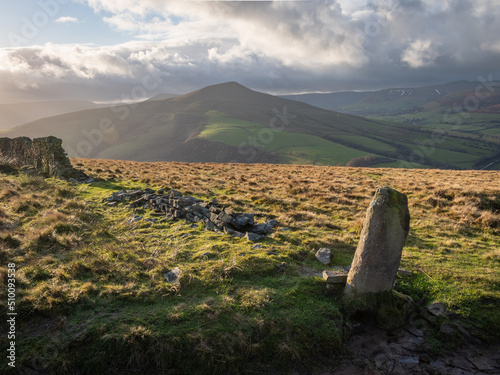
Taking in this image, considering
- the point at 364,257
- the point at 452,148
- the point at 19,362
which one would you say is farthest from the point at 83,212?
the point at 452,148

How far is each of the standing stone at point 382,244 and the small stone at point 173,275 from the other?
525 cm

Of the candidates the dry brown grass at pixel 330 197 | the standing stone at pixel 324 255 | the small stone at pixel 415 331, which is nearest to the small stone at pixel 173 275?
the standing stone at pixel 324 255

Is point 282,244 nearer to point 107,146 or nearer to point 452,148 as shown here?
point 452,148

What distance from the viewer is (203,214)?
44.1 ft

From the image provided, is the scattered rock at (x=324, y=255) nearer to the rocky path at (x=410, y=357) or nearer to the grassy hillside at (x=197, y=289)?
the grassy hillside at (x=197, y=289)

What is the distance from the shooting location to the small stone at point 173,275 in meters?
8.05

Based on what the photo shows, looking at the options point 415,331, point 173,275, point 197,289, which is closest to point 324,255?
point 415,331

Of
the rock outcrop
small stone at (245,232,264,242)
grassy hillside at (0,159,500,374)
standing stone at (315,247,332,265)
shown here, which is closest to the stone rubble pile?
small stone at (245,232,264,242)

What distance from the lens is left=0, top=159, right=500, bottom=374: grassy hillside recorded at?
585cm

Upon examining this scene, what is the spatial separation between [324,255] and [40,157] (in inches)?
1056

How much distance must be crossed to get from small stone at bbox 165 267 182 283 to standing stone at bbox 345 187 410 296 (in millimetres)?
5247

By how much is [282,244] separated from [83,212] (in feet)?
32.3

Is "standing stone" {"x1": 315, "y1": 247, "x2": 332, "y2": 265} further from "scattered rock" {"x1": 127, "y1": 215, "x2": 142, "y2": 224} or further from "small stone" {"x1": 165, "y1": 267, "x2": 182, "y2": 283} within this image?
"scattered rock" {"x1": 127, "y1": 215, "x2": 142, "y2": 224}

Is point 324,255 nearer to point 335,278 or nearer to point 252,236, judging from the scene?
point 335,278
